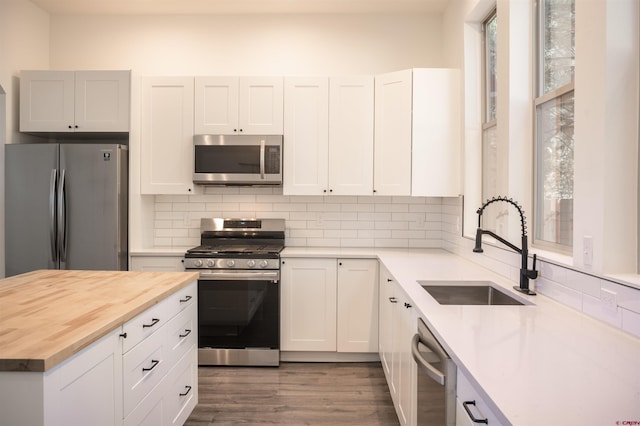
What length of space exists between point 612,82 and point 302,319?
2.66 metres

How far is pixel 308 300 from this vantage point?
3.33 m

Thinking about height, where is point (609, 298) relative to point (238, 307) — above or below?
above

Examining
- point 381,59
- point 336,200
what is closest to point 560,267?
point 336,200

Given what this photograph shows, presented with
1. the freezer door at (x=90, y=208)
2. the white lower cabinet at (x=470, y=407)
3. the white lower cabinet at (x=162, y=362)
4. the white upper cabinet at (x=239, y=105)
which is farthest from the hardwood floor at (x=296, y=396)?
the white upper cabinet at (x=239, y=105)

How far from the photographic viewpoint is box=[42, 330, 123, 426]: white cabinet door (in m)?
1.16

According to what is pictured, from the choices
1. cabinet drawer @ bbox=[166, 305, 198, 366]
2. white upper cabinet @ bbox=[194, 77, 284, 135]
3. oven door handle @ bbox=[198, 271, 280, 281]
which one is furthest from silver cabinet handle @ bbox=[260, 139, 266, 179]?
cabinet drawer @ bbox=[166, 305, 198, 366]

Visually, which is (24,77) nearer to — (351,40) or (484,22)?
(351,40)

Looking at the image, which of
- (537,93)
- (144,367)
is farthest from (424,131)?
(144,367)

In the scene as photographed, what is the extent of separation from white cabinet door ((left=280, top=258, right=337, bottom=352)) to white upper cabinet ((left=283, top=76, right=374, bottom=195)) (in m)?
0.67

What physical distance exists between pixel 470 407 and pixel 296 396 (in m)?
1.97

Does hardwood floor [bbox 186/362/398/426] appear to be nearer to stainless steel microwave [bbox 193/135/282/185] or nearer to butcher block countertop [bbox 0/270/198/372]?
butcher block countertop [bbox 0/270/198/372]

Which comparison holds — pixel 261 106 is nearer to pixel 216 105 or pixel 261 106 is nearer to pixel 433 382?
pixel 216 105

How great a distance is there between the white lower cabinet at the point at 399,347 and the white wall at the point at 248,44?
2183 mm

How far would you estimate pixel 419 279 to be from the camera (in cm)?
223
